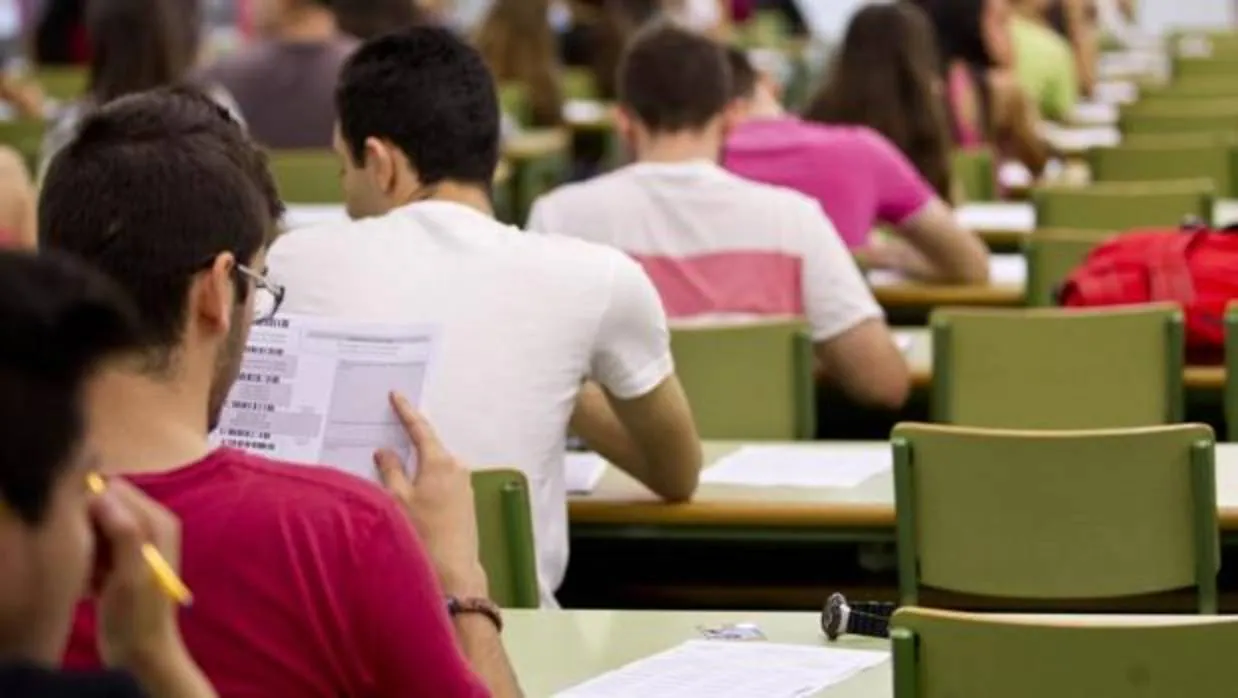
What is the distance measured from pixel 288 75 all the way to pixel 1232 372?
375cm

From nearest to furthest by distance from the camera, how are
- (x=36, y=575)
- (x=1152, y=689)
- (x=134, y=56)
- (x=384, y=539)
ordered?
(x=36, y=575), (x=384, y=539), (x=1152, y=689), (x=134, y=56)

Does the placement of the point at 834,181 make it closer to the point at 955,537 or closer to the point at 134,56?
the point at 134,56

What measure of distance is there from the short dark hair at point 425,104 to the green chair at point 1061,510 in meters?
0.67

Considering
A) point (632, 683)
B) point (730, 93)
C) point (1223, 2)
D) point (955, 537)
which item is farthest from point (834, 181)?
point (1223, 2)

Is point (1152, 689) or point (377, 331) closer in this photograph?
point (1152, 689)

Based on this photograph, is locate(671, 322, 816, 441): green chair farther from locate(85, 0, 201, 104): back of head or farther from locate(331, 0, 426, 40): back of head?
locate(331, 0, 426, 40): back of head

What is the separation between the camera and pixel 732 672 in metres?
2.91

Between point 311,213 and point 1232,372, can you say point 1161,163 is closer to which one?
point 311,213

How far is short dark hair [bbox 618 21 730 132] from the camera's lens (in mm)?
5375

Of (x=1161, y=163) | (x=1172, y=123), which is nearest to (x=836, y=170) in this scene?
(x=1161, y=163)

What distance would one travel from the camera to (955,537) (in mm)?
3842

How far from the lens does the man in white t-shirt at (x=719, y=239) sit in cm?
510

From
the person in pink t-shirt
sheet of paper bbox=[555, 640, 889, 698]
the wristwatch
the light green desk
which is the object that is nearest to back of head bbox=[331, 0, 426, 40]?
the person in pink t-shirt

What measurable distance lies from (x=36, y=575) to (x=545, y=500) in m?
2.24
